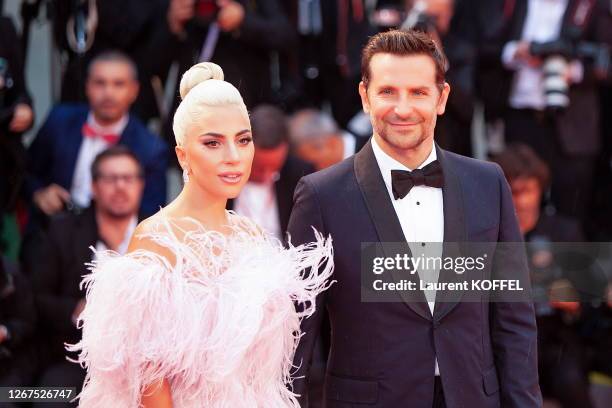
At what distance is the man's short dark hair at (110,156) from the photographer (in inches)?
216

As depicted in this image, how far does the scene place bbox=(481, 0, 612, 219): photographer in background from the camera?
6.36 meters

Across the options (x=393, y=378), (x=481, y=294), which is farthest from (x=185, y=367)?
(x=481, y=294)

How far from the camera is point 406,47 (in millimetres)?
3424

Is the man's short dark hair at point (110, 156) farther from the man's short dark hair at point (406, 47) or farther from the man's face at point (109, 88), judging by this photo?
the man's short dark hair at point (406, 47)

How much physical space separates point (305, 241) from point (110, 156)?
7.43 feet

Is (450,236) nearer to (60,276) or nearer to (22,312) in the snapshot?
(22,312)

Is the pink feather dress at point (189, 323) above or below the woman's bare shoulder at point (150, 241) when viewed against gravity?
below

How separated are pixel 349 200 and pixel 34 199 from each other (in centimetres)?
275

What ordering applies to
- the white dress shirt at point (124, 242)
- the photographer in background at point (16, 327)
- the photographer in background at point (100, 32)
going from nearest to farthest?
the photographer in background at point (16, 327) → the white dress shirt at point (124, 242) → the photographer in background at point (100, 32)

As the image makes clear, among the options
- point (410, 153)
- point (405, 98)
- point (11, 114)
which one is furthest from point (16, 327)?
point (405, 98)

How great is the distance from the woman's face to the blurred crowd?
7.01 feet

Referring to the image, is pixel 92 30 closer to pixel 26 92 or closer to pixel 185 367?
pixel 26 92

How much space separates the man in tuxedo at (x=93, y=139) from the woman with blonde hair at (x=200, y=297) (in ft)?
8.65

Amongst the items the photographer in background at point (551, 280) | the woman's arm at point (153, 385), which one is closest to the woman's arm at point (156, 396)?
the woman's arm at point (153, 385)
